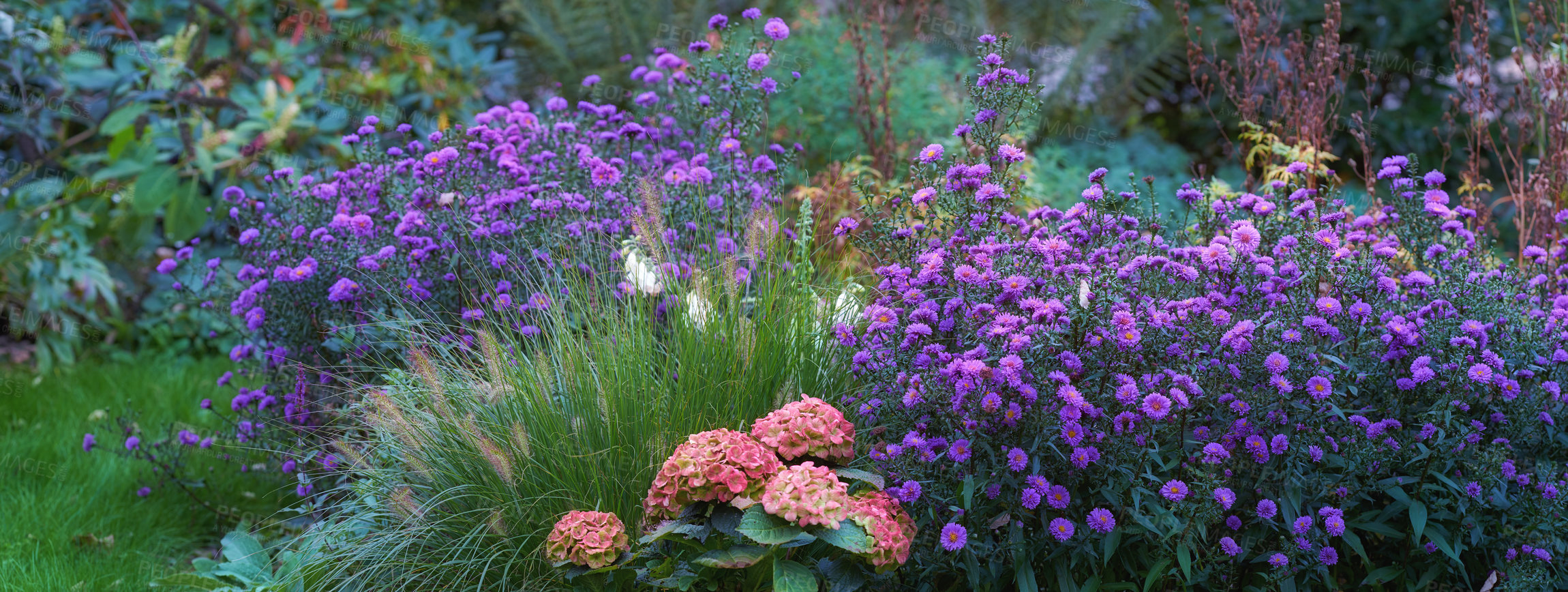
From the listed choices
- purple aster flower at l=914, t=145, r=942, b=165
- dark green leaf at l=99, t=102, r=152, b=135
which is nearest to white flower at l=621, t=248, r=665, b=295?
purple aster flower at l=914, t=145, r=942, b=165

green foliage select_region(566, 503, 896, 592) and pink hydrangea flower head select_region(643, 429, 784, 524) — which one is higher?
pink hydrangea flower head select_region(643, 429, 784, 524)

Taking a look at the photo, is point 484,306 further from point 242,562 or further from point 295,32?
point 295,32

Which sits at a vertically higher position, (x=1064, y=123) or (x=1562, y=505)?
(x=1562, y=505)

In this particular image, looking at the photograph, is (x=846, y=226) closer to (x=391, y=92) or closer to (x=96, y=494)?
(x=96, y=494)

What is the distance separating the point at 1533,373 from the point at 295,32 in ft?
18.6

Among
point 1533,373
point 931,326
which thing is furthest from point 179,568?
point 1533,373

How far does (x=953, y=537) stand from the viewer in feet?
7.09

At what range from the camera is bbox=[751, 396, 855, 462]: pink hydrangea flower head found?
2271mm

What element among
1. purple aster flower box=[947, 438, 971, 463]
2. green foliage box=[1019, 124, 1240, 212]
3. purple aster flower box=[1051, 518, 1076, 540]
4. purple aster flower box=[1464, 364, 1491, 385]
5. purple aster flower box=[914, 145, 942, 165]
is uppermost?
purple aster flower box=[914, 145, 942, 165]

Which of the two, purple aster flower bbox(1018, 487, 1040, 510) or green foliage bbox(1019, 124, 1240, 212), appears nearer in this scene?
purple aster flower bbox(1018, 487, 1040, 510)

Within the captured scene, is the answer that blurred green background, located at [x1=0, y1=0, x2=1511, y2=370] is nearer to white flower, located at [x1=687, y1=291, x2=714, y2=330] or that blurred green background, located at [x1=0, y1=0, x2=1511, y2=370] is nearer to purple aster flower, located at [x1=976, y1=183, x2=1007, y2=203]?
white flower, located at [x1=687, y1=291, x2=714, y2=330]

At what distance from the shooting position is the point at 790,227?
3938 mm

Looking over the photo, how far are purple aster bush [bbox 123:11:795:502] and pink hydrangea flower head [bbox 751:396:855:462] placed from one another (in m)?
0.57

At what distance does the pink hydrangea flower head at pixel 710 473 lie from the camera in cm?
213
